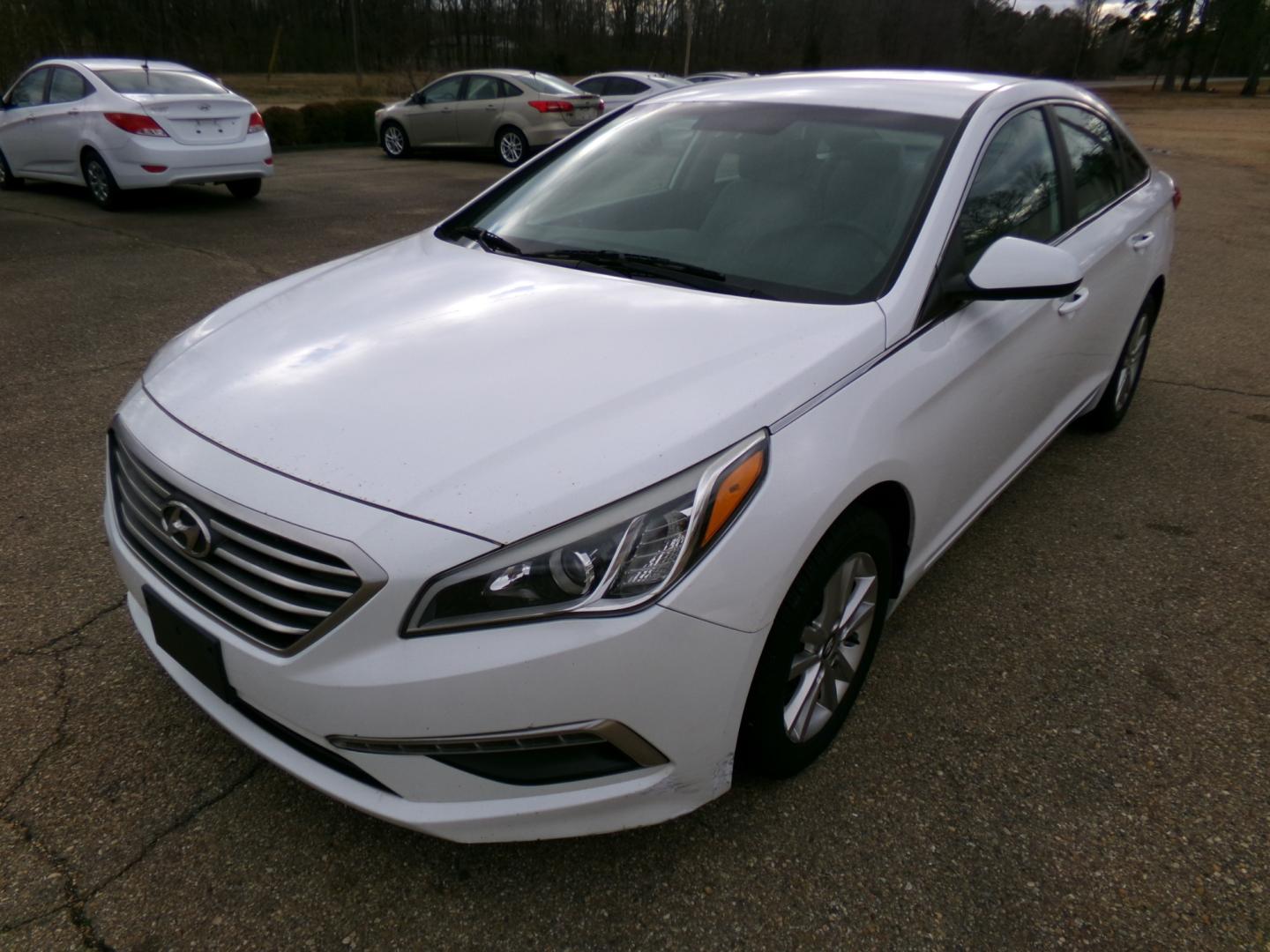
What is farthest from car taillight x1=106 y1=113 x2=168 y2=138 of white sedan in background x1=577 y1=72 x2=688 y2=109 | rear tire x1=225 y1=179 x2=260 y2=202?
white sedan in background x1=577 y1=72 x2=688 y2=109

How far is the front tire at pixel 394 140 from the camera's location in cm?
1541

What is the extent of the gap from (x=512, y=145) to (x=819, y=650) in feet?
45.2

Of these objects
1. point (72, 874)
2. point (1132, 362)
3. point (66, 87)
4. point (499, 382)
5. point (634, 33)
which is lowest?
point (72, 874)

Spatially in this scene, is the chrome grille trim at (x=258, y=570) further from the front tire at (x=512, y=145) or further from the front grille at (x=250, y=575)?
the front tire at (x=512, y=145)

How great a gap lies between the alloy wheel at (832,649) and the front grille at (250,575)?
1.00 metres

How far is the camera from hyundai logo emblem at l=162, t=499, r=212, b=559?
179cm

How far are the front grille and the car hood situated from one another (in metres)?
0.14

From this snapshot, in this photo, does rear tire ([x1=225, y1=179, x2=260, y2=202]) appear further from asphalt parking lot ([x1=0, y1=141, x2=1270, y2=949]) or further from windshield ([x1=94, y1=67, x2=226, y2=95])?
asphalt parking lot ([x1=0, y1=141, x2=1270, y2=949])

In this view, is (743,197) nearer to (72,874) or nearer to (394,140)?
(72,874)

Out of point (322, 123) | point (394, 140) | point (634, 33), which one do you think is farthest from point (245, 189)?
point (634, 33)

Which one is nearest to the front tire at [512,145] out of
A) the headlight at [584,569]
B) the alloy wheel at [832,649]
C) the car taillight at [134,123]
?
the car taillight at [134,123]

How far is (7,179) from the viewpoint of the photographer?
10.5 metres

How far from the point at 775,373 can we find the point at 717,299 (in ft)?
1.51

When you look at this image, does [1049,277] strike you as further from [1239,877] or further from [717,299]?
[1239,877]
